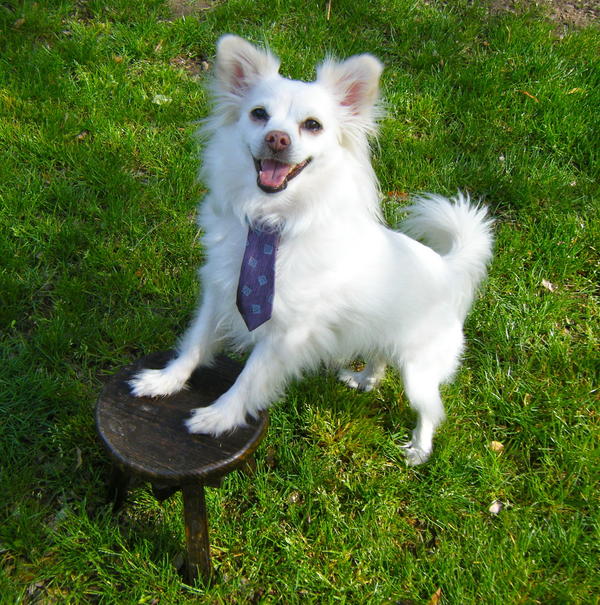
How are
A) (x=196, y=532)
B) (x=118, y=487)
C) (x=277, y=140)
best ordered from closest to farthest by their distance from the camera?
(x=277, y=140), (x=196, y=532), (x=118, y=487)

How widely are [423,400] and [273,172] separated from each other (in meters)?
1.21

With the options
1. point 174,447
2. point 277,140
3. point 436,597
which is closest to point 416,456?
point 436,597

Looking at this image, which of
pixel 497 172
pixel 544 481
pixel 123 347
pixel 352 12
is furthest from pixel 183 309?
pixel 352 12

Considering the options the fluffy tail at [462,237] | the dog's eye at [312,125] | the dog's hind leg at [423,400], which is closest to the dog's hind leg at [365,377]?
the dog's hind leg at [423,400]

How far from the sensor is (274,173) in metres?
1.95

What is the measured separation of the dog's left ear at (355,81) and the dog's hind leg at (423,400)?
3.68 ft

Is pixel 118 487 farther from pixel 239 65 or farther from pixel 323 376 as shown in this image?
pixel 239 65

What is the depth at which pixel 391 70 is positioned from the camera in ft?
14.4

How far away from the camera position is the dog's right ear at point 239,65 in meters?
2.08

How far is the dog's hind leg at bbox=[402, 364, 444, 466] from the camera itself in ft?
8.08

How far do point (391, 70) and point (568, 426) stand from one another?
3.00 meters

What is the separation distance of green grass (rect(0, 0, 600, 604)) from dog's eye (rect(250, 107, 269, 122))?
4.39 ft

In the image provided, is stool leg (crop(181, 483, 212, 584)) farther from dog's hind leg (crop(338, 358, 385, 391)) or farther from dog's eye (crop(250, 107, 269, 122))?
dog's eye (crop(250, 107, 269, 122))

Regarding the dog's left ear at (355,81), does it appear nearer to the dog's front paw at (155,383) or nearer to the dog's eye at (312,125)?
the dog's eye at (312,125)
